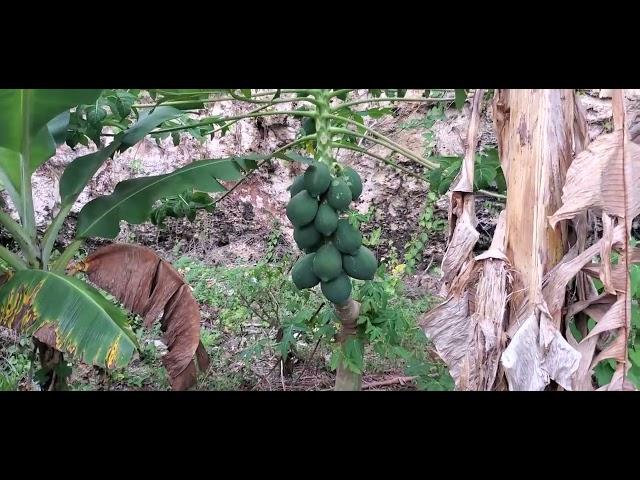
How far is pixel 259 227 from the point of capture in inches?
263

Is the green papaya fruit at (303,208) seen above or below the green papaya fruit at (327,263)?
above

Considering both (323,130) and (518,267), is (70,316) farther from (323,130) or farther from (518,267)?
(518,267)

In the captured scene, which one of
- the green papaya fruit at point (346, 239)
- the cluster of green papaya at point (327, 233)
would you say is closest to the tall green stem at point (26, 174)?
the cluster of green papaya at point (327, 233)

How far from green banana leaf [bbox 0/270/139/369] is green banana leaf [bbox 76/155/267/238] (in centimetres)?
42

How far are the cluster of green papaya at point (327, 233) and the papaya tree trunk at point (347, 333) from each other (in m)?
0.35

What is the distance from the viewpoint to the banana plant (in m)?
1.90

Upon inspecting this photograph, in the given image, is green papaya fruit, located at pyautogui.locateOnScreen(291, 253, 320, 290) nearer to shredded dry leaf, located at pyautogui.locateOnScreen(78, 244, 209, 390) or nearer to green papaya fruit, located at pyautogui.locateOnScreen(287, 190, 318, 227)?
green papaya fruit, located at pyautogui.locateOnScreen(287, 190, 318, 227)

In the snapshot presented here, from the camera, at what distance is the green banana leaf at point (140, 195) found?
2412mm

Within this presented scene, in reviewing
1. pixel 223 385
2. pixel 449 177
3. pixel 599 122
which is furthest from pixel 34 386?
pixel 599 122

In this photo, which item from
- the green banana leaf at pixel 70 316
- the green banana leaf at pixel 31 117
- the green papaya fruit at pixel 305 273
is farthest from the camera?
the green papaya fruit at pixel 305 273

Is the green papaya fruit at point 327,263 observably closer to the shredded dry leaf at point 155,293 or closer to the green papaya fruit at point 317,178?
the green papaya fruit at point 317,178

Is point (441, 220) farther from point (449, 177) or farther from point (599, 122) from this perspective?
point (449, 177)

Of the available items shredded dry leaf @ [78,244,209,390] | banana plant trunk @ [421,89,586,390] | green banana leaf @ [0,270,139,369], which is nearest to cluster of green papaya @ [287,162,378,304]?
shredded dry leaf @ [78,244,209,390]
